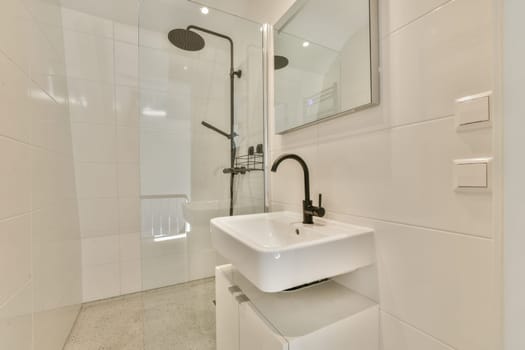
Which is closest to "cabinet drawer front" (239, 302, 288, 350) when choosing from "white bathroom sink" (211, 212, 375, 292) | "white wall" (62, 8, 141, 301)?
"white bathroom sink" (211, 212, 375, 292)

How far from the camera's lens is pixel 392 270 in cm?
81

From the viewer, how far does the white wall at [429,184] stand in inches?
23.2

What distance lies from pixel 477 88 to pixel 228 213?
147 cm

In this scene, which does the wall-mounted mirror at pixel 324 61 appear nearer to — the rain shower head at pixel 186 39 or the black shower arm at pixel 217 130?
the black shower arm at pixel 217 130

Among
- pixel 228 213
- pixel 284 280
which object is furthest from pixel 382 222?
pixel 228 213

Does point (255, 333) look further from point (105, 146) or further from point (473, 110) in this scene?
point (105, 146)

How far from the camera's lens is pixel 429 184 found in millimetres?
699

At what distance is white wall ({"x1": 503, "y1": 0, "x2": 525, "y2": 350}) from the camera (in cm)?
52

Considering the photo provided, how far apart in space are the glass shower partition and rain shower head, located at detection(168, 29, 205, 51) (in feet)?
0.09

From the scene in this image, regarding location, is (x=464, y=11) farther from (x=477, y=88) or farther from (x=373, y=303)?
(x=373, y=303)

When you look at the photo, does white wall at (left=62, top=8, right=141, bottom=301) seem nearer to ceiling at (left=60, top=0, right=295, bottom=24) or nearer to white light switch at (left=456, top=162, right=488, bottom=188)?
ceiling at (left=60, top=0, right=295, bottom=24)

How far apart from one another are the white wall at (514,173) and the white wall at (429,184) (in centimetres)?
2

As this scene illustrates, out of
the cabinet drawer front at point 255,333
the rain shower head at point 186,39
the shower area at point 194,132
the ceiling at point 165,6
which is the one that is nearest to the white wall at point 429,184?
the cabinet drawer front at point 255,333

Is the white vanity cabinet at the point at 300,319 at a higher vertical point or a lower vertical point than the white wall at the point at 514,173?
lower
